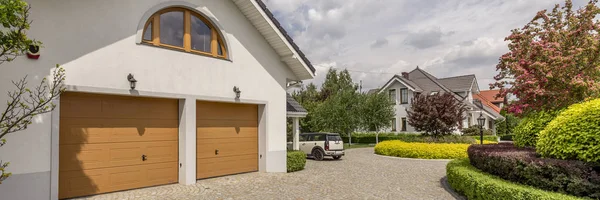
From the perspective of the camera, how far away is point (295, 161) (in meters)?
12.8

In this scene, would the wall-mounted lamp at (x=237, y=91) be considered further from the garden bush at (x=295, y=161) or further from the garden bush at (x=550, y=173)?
the garden bush at (x=550, y=173)

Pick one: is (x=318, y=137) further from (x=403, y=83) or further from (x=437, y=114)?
(x=403, y=83)

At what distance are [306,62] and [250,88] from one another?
235cm

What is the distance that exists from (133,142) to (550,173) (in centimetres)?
923

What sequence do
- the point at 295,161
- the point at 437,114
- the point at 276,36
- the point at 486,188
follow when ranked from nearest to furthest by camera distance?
the point at 486,188
the point at 276,36
the point at 295,161
the point at 437,114

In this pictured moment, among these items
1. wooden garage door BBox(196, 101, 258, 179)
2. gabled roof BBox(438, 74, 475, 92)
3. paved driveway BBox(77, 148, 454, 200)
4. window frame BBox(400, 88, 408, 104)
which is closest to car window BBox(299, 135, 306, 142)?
paved driveway BBox(77, 148, 454, 200)

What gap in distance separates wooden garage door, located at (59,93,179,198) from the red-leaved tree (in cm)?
1523

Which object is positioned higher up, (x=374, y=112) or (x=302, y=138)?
(x=374, y=112)

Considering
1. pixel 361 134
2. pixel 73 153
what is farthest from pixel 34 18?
pixel 361 134

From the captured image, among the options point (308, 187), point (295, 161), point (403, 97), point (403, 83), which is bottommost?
point (308, 187)

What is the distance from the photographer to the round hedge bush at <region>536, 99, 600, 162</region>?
238 inches

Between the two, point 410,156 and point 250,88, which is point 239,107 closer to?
point 250,88

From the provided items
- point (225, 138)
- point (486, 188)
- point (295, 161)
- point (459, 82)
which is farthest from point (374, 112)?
point (486, 188)

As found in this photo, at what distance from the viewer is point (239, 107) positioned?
11469 mm
